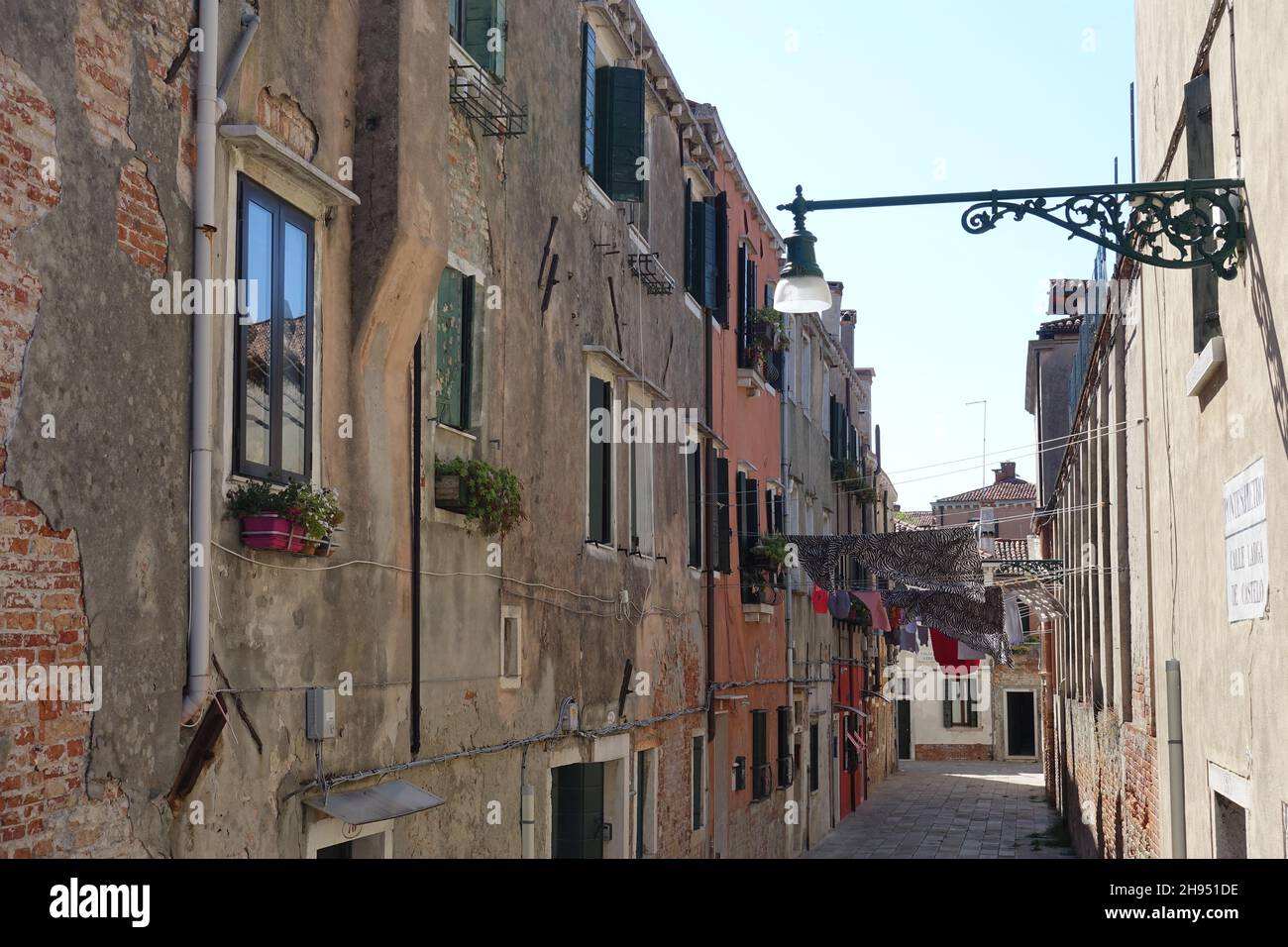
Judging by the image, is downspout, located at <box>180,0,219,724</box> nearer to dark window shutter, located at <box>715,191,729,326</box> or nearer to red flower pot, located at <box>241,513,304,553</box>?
red flower pot, located at <box>241,513,304,553</box>

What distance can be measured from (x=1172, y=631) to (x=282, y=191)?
18.9ft

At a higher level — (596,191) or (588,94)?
(588,94)

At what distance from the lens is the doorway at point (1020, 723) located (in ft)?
154

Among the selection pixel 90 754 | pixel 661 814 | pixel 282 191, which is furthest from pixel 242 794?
pixel 661 814

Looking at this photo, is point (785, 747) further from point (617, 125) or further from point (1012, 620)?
point (617, 125)

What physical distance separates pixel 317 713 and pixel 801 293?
3188 mm

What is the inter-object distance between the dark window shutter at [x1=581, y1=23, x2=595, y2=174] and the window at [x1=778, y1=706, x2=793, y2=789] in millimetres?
10617

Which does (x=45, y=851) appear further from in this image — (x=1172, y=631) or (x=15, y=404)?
(x=1172, y=631)

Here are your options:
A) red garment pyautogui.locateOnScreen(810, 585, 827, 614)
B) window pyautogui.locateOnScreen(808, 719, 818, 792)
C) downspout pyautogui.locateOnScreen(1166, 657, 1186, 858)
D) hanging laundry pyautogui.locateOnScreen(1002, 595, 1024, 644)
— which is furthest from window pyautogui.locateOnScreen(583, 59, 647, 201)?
window pyautogui.locateOnScreen(808, 719, 818, 792)

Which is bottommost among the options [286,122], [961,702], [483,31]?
[961,702]

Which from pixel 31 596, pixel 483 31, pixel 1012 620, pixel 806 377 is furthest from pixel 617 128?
pixel 806 377

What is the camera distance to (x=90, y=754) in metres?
5.82

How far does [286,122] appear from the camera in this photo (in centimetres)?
745
